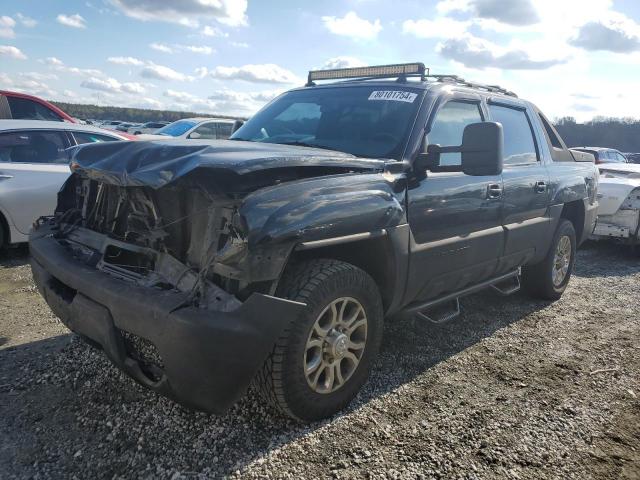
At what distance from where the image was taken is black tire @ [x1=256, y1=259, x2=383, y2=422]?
261cm

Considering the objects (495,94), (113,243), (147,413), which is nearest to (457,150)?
(495,94)

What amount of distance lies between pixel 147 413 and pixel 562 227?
4.23 meters

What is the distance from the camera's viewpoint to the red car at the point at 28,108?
29.4 feet

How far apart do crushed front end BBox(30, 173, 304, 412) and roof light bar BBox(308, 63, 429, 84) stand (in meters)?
2.07

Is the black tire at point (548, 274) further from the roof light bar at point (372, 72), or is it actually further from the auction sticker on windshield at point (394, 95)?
the auction sticker on windshield at point (394, 95)

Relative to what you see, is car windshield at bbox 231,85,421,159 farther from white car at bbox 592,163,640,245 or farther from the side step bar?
white car at bbox 592,163,640,245

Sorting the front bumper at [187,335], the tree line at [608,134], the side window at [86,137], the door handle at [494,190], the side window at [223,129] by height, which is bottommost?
the tree line at [608,134]

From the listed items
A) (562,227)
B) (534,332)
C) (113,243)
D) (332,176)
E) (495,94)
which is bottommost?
(534,332)

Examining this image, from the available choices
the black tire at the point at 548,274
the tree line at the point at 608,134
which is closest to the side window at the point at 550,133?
the black tire at the point at 548,274

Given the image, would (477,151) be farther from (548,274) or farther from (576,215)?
(576,215)

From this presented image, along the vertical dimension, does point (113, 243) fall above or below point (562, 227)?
above

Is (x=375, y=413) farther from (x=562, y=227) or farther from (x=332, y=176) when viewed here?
(x=562, y=227)

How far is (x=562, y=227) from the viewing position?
5.25 meters

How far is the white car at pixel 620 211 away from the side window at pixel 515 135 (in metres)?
3.73
